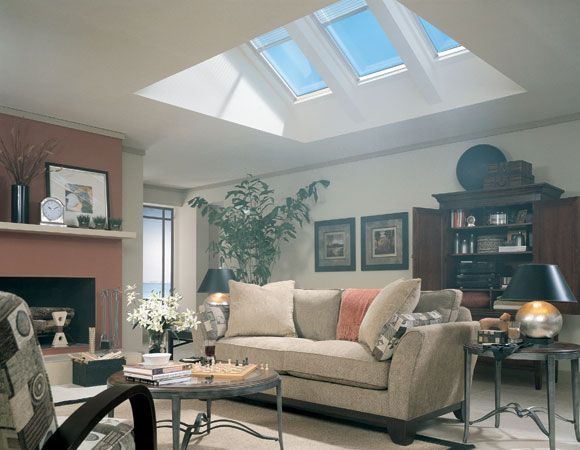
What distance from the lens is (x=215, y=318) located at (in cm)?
449

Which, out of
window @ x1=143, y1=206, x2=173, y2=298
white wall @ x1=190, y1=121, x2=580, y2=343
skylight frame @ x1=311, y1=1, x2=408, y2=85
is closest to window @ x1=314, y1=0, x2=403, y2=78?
skylight frame @ x1=311, y1=1, x2=408, y2=85

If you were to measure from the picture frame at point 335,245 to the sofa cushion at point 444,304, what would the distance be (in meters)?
3.36

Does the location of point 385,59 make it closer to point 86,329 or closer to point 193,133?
point 193,133

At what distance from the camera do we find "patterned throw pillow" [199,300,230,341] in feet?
14.6

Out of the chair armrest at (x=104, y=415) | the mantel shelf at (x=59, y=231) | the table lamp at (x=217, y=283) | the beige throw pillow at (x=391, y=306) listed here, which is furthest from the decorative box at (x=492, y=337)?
the mantel shelf at (x=59, y=231)

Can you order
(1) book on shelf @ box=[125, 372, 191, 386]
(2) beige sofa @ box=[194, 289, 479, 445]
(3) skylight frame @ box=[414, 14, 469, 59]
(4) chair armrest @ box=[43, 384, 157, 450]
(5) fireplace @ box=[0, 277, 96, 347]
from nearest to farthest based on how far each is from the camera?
(4) chair armrest @ box=[43, 384, 157, 450], (1) book on shelf @ box=[125, 372, 191, 386], (2) beige sofa @ box=[194, 289, 479, 445], (3) skylight frame @ box=[414, 14, 469, 59], (5) fireplace @ box=[0, 277, 96, 347]

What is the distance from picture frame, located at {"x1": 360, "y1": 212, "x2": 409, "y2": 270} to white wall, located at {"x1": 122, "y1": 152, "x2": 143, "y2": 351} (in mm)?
2740

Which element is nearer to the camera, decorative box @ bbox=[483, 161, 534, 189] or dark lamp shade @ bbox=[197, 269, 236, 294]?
decorative box @ bbox=[483, 161, 534, 189]

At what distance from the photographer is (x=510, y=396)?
4566 mm

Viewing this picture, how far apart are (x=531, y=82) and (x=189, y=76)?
118 inches

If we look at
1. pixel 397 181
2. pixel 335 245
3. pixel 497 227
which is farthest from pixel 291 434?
pixel 335 245

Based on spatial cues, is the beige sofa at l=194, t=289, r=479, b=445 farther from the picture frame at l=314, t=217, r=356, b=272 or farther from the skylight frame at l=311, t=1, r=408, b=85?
the picture frame at l=314, t=217, r=356, b=272

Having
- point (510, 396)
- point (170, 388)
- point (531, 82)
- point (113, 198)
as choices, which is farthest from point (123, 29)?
point (510, 396)

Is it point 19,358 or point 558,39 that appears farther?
point 558,39
